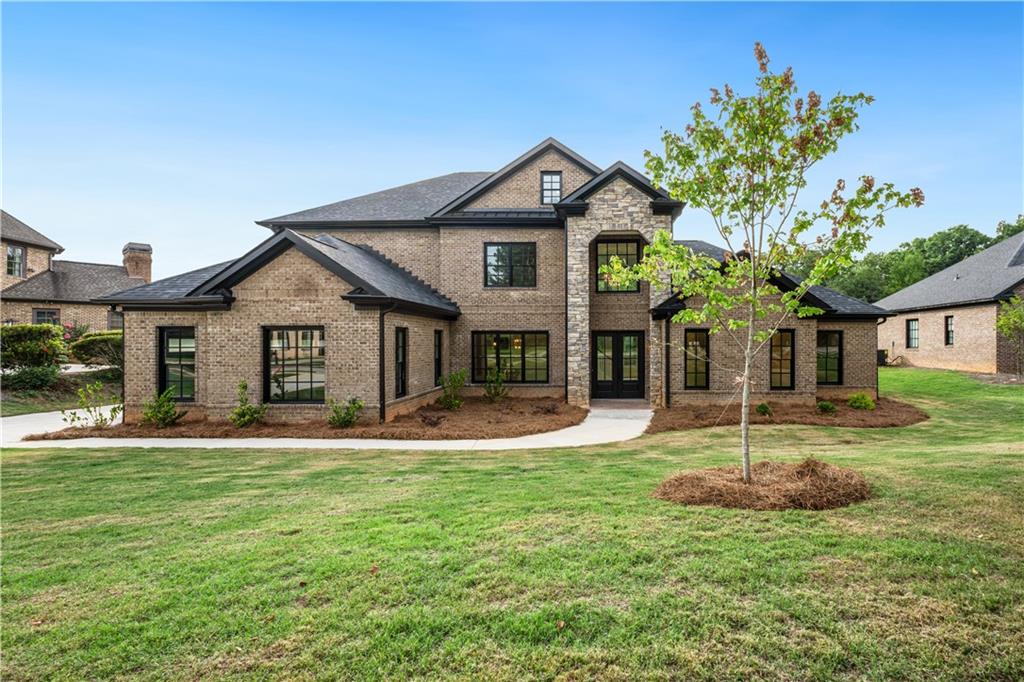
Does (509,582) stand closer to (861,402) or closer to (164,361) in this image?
(164,361)

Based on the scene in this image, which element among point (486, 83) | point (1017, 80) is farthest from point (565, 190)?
point (1017, 80)

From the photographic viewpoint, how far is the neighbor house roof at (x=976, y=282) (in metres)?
23.6

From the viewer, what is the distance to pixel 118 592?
3.81 m

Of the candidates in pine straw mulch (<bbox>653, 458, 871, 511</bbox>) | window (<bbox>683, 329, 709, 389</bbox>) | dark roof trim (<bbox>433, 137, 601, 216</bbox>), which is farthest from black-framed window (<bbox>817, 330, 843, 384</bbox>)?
pine straw mulch (<bbox>653, 458, 871, 511</bbox>)

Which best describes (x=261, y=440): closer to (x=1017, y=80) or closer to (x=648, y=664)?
(x=648, y=664)

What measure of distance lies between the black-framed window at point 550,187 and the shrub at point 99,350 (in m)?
19.7

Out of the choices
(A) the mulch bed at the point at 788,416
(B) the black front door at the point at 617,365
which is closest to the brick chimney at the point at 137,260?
(B) the black front door at the point at 617,365

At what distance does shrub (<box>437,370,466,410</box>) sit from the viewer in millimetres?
15623

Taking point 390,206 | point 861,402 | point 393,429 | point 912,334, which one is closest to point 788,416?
point 861,402

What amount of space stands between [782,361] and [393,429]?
12.7 m

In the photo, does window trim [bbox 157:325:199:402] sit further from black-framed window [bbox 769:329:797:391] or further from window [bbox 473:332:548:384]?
black-framed window [bbox 769:329:797:391]

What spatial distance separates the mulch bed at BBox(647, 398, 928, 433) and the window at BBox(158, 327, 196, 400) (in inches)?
494

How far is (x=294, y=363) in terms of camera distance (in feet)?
42.2

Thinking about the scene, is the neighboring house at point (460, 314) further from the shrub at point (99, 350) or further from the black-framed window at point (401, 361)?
the shrub at point (99, 350)
